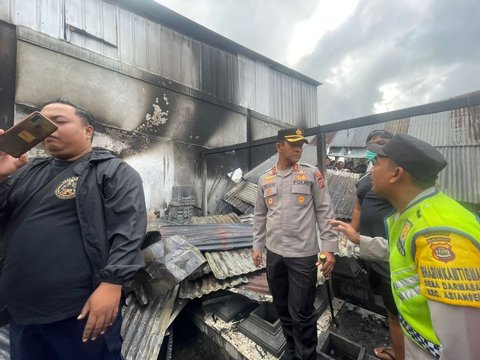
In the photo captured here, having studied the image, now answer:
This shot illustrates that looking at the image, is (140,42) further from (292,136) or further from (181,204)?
(292,136)

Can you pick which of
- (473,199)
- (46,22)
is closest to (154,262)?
(46,22)

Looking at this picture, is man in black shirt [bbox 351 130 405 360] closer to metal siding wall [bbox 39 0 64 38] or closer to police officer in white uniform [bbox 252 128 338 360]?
police officer in white uniform [bbox 252 128 338 360]

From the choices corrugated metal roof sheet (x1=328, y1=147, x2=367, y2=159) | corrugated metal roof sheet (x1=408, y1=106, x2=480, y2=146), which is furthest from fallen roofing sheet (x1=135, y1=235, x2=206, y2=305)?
corrugated metal roof sheet (x1=328, y1=147, x2=367, y2=159)

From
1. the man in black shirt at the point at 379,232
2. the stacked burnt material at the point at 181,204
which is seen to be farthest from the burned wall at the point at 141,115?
the man in black shirt at the point at 379,232

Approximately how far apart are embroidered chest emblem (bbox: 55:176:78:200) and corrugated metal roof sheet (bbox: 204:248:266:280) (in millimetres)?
2209

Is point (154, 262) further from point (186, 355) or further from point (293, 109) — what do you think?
point (293, 109)

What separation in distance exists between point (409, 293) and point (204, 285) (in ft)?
8.67

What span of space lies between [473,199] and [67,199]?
36.0 ft

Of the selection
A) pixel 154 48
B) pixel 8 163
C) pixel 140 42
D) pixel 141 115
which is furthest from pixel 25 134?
pixel 154 48

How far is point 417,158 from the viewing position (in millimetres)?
1207

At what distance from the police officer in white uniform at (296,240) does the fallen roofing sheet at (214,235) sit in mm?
1540

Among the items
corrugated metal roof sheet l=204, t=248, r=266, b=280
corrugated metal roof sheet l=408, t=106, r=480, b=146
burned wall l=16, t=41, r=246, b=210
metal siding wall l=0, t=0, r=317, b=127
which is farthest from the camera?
corrugated metal roof sheet l=408, t=106, r=480, b=146

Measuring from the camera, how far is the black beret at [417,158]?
120 cm

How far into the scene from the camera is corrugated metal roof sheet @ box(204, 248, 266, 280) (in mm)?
3316
